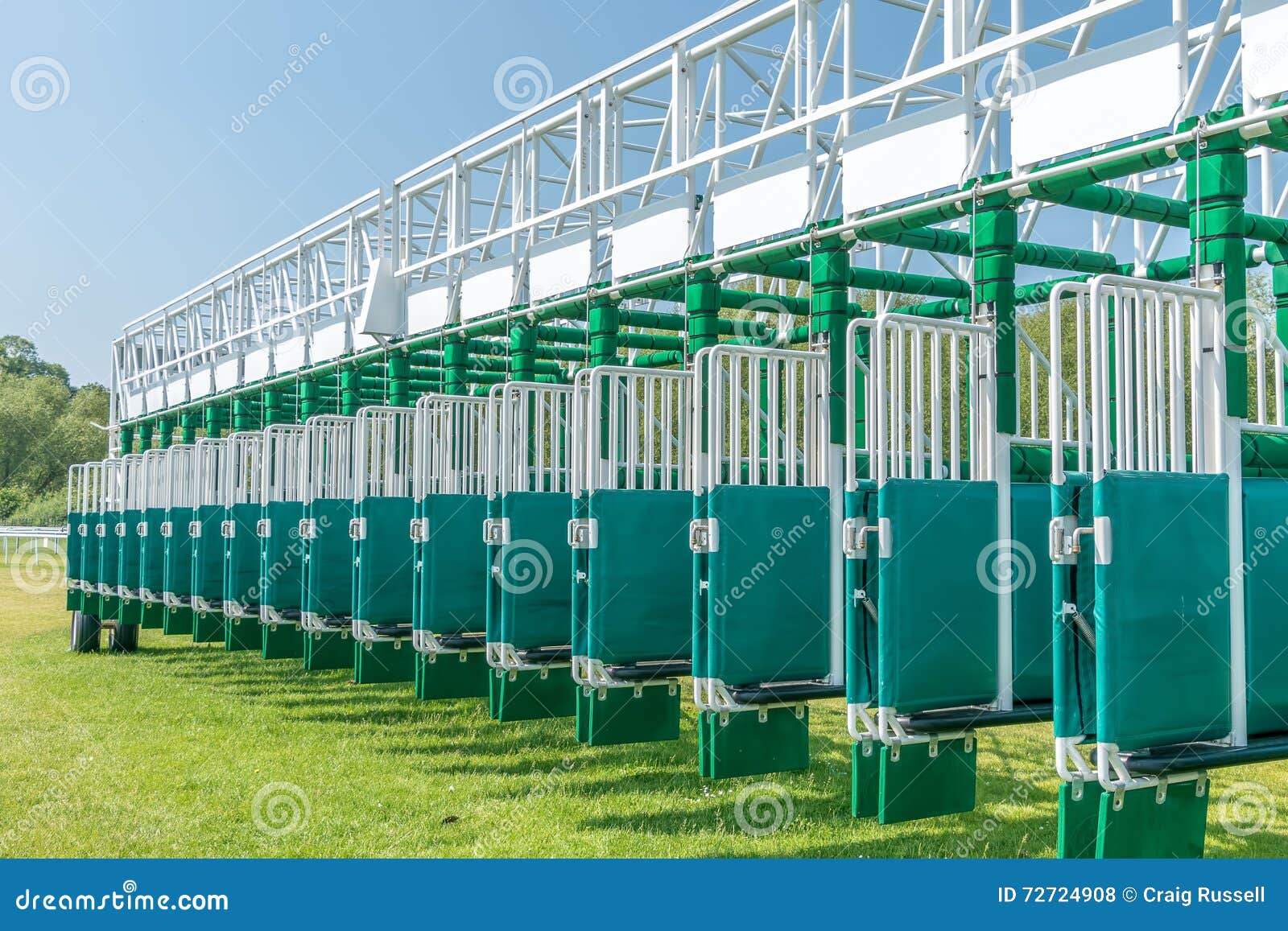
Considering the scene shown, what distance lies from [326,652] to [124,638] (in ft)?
19.5

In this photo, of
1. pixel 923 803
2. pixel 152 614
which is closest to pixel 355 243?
pixel 152 614

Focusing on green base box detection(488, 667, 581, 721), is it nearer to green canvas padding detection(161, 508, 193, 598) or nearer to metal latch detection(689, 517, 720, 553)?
metal latch detection(689, 517, 720, 553)

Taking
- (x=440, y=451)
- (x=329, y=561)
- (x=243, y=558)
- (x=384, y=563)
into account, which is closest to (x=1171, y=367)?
(x=440, y=451)

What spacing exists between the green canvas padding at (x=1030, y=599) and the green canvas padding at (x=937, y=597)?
4.7 inches

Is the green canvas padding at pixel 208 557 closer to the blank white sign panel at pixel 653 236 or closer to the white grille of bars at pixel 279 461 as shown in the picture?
the white grille of bars at pixel 279 461

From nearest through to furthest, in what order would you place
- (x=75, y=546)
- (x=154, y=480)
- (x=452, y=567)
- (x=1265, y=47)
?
(x=1265, y=47)
(x=452, y=567)
(x=154, y=480)
(x=75, y=546)

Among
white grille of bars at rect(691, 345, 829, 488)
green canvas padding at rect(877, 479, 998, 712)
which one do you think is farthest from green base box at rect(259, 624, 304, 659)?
green canvas padding at rect(877, 479, 998, 712)

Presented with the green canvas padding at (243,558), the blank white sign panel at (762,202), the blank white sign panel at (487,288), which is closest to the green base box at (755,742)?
the blank white sign panel at (762,202)

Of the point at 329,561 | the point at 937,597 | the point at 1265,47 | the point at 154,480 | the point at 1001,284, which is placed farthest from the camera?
the point at 154,480

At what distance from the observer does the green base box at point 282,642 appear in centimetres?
862

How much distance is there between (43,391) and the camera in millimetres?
46906

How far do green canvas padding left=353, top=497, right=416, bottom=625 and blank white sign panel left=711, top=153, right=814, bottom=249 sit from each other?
282cm

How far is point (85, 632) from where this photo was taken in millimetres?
12680

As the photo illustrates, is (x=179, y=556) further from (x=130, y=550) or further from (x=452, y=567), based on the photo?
(x=452, y=567)
